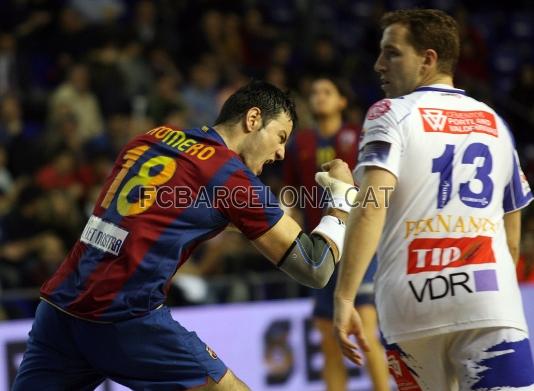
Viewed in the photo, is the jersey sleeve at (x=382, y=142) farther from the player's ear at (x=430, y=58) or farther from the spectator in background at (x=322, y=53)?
the spectator in background at (x=322, y=53)

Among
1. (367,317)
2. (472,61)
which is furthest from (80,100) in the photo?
(472,61)

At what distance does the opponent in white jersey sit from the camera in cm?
369

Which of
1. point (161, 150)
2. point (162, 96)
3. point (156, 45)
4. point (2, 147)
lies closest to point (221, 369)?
point (161, 150)

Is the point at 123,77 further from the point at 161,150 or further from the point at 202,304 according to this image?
the point at 161,150

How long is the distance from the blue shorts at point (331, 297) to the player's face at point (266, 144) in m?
2.27

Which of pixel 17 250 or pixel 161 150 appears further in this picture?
pixel 17 250

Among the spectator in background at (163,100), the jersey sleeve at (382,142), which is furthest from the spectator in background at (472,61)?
Answer: the jersey sleeve at (382,142)

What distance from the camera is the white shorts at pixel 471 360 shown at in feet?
12.0

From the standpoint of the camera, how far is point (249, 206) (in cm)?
378

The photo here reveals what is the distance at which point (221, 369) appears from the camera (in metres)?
3.85

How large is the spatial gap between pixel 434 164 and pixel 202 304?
198 inches

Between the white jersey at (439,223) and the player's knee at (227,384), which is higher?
the white jersey at (439,223)

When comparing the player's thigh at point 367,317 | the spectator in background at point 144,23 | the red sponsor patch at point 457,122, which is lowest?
the player's thigh at point 367,317

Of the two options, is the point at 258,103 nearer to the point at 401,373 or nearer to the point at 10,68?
the point at 401,373
